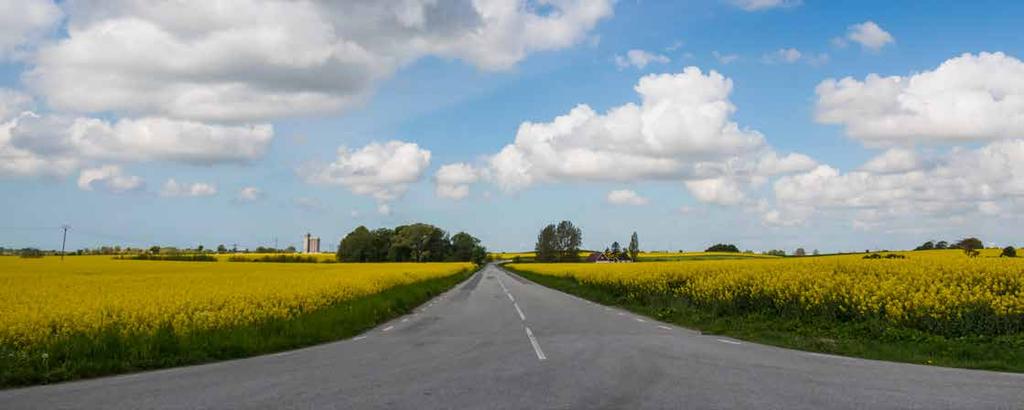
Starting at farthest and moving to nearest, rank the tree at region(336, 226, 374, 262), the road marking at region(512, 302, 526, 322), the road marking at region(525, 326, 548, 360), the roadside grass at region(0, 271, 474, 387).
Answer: the tree at region(336, 226, 374, 262) → the road marking at region(512, 302, 526, 322) → the road marking at region(525, 326, 548, 360) → the roadside grass at region(0, 271, 474, 387)

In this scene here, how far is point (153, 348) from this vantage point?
12359mm

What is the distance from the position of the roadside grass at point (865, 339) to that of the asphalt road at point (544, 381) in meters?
1.10

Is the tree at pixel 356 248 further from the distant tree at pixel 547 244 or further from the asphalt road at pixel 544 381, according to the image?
the asphalt road at pixel 544 381

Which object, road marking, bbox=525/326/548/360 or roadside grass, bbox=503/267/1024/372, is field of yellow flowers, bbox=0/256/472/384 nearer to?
road marking, bbox=525/326/548/360

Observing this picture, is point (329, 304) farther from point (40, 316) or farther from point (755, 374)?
point (755, 374)

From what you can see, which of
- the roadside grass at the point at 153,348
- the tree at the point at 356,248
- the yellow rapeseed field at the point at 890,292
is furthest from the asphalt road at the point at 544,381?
the tree at the point at 356,248

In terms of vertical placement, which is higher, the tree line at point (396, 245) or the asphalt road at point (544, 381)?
the tree line at point (396, 245)

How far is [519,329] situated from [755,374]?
25.6 feet

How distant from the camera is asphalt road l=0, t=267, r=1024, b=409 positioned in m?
7.68

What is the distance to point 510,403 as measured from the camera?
7.55 metres

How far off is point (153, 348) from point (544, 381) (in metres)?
7.74

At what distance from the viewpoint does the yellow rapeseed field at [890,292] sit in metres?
14.2

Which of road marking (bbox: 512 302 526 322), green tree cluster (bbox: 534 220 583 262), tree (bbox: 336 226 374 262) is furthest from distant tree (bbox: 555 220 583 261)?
road marking (bbox: 512 302 526 322)

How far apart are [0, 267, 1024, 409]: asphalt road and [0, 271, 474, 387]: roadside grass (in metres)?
0.72
